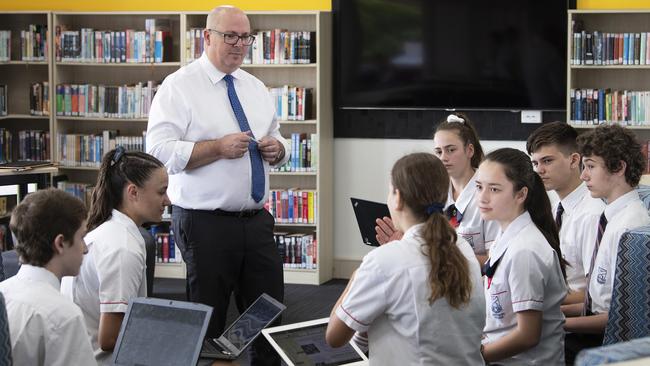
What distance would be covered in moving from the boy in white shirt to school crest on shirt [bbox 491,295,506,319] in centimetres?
120

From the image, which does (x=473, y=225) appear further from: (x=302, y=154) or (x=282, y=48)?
(x=282, y=48)

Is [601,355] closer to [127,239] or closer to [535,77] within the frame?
[127,239]

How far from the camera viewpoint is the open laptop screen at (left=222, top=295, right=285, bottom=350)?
2852mm

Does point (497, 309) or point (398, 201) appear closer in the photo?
point (398, 201)

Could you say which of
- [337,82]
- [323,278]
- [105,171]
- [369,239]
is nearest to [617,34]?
[337,82]

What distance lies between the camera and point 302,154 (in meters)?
6.82

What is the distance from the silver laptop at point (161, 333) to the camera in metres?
2.52

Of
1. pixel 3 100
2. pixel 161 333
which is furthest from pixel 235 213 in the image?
pixel 3 100

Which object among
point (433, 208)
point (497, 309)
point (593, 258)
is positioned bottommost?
point (497, 309)

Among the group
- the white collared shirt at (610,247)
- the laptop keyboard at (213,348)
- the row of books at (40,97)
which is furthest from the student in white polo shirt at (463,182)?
the row of books at (40,97)

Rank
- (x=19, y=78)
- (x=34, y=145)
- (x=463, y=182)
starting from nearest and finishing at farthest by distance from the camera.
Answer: (x=463, y=182) → (x=34, y=145) → (x=19, y=78)

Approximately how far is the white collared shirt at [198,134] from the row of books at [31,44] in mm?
3687

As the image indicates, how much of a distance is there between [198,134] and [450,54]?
333 centimetres

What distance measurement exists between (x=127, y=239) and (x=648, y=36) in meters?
4.45
